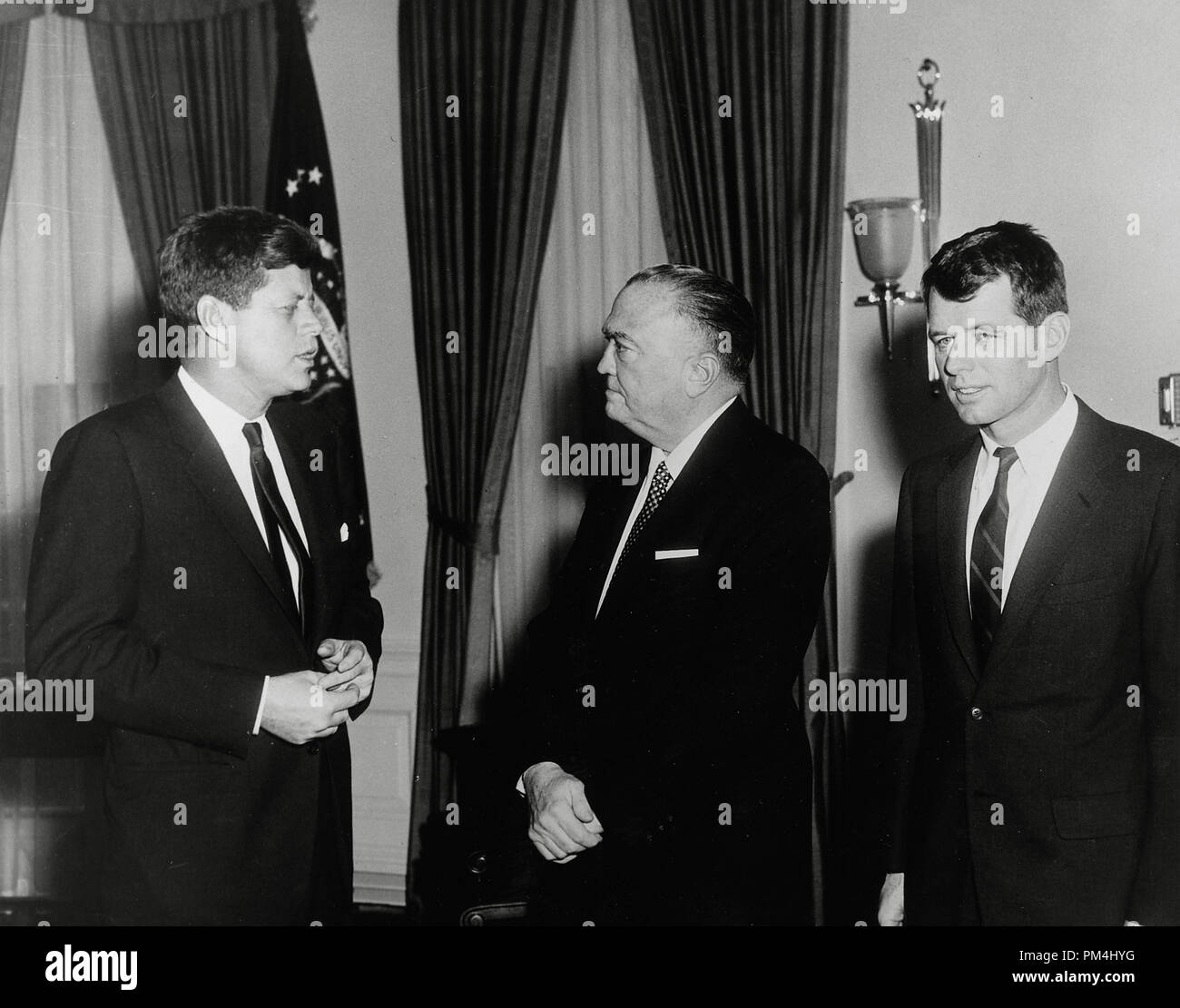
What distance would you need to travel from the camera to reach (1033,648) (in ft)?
7.64

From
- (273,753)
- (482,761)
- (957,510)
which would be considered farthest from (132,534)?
(482,761)

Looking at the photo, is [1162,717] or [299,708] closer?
[1162,717]

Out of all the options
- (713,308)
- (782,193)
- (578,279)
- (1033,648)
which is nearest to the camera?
(1033,648)

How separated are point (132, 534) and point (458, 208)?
2.51 m

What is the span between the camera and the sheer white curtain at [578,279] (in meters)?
4.43

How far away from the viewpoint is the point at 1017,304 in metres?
2.42

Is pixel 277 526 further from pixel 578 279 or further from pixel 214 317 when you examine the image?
pixel 578 279

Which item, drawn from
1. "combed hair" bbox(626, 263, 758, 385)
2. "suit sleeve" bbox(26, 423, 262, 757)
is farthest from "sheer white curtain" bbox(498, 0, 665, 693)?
"suit sleeve" bbox(26, 423, 262, 757)

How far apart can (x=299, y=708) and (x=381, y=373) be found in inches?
103

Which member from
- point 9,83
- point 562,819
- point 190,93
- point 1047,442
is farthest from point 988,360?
point 9,83

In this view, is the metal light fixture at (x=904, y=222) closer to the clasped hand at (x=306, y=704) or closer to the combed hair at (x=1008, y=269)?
the combed hair at (x=1008, y=269)

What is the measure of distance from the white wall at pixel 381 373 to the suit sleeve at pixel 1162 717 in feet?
9.89

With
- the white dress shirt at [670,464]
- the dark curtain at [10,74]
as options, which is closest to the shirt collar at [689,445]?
the white dress shirt at [670,464]

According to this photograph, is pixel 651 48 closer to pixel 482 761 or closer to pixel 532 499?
pixel 532 499
